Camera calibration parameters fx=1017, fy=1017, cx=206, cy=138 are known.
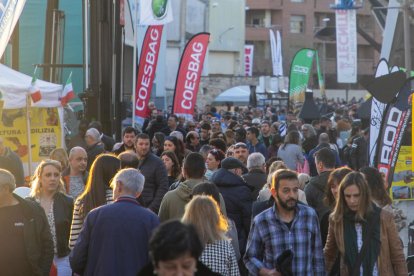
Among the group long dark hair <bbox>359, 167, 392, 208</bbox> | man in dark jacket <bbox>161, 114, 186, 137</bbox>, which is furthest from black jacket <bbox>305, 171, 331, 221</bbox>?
man in dark jacket <bbox>161, 114, 186, 137</bbox>

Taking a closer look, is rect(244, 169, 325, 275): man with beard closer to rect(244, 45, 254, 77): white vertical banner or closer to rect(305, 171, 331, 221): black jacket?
rect(305, 171, 331, 221): black jacket

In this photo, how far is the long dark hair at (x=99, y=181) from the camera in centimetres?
848

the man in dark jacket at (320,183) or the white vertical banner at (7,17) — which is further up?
the white vertical banner at (7,17)

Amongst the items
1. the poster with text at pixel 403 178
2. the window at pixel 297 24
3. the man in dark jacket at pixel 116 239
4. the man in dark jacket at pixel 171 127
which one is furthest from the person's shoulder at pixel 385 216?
the window at pixel 297 24

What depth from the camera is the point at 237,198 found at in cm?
984

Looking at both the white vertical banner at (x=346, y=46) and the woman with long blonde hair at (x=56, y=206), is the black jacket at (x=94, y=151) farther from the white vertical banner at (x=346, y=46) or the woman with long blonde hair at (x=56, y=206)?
the white vertical banner at (x=346, y=46)

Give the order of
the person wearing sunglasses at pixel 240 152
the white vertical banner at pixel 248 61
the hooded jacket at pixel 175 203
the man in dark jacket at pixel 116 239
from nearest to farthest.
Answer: the man in dark jacket at pixel 116 239 → the hooded jacket at pixel 175 203 → the person wearing sunglasses at pixel 240 152 → the white vertical banner at pixel 248 61

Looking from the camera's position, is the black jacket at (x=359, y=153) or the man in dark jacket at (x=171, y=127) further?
the man in dark jacket at (x=171, y=127)

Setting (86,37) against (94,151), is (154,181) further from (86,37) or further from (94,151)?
(86,37)

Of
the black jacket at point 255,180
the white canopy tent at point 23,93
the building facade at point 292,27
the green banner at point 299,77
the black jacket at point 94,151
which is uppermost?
the building facade at point 292,27

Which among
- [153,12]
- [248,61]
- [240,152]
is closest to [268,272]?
[240,152]

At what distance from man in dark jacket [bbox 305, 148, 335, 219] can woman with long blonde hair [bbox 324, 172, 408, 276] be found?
1976mm

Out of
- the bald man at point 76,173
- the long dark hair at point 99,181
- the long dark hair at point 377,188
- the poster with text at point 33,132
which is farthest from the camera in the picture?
the poster with text at point 33,132

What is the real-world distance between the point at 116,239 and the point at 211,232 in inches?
28.3
